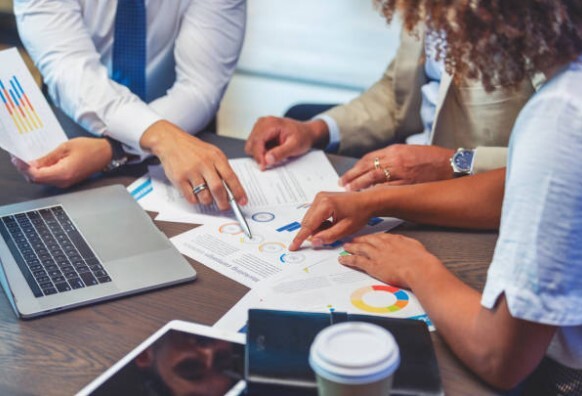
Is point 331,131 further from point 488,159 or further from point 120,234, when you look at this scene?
point 120,234

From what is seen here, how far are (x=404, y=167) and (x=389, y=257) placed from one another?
386 millimetres

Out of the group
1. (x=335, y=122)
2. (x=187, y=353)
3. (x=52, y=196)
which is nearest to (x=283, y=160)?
(x=335, y=122)

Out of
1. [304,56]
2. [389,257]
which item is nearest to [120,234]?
[389,257]

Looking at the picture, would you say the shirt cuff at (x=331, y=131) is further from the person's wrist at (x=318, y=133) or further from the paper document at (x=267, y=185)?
the paper document at (x=267, y=185)

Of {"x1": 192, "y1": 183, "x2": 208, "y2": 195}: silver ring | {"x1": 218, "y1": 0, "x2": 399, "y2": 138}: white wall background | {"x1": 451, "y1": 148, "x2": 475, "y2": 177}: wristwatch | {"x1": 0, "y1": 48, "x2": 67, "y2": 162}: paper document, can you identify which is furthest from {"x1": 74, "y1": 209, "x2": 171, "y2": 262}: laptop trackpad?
{"x1": 218, "y1": 0, "x2": 399, "y2": 138}: white wall background

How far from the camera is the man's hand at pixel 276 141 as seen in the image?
4.75 feet

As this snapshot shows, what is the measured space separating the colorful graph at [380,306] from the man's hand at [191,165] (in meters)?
0.34

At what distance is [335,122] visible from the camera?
5.75 ft

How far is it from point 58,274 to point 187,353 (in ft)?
0.92

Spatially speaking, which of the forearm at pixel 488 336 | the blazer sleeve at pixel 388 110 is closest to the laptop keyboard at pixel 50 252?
the forearm at pixel 488 336

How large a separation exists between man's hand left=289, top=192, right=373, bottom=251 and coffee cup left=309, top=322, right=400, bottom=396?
437mm

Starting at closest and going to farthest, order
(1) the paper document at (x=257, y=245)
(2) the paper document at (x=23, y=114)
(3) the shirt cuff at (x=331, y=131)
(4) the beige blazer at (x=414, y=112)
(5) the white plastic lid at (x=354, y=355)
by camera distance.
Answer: (5) the white plastic lid at (x=354, y=355) < (1) the paper document at (x=257, y=245) < (2) the paper document at (x=23, y=114) < (4) the beige blazer at (x=414, y=112) < (3) the shirt cuff at (x=331, y=131)

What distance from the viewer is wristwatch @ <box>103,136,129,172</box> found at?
1409 mm

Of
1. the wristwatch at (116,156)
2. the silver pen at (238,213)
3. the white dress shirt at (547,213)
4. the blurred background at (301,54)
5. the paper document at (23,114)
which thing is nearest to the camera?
the white dress shirt at (547,213)
